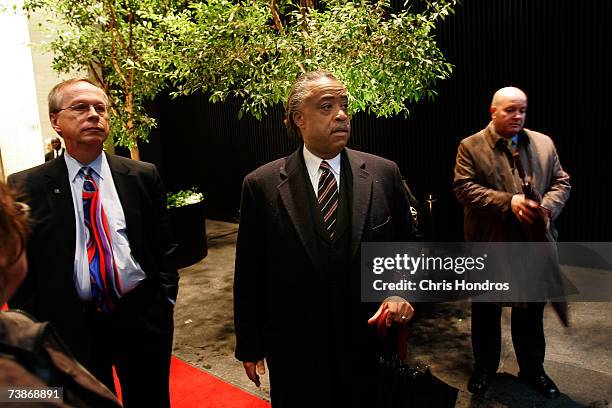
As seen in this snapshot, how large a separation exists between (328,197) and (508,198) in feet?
4.30

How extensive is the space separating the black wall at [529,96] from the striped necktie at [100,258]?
4.60 meters

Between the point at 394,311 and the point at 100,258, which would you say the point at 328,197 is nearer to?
the point at 394,311

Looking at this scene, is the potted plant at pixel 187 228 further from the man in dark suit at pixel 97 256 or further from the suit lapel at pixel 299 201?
the suit lapel at pixel 299 201

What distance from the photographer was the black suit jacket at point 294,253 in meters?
2.05

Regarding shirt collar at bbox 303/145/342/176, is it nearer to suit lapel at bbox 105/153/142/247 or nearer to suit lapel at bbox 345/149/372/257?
suit lapel at bbox 345/149/372/257

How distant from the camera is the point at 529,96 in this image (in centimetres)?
545

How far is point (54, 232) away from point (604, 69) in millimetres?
4979

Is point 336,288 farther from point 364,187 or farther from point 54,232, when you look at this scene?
point 54,232

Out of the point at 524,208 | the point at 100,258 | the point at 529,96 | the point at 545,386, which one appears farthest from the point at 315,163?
the point at 529,96

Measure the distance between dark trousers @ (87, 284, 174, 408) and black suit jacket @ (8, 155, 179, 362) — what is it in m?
0.09

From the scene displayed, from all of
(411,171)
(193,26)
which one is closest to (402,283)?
(193,26)

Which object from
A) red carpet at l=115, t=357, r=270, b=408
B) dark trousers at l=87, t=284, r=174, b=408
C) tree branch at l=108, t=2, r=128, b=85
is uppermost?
tree branch at l=108, t=2, r=128, b=85

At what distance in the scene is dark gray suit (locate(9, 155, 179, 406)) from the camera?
2139 mm

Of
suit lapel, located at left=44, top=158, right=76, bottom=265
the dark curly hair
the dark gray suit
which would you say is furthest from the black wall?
the dark curly hair
